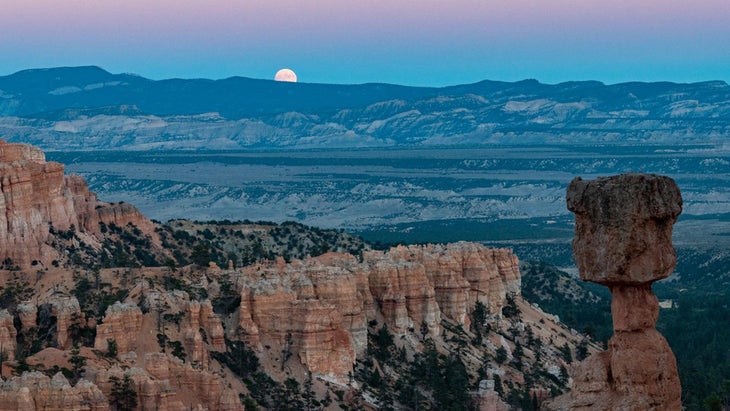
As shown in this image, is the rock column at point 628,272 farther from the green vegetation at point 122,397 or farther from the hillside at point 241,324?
the green vegetation at point 122,397

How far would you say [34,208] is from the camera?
8262 cm

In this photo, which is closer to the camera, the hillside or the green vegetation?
the green vegetation

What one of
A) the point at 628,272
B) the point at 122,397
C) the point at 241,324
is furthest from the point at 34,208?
the point at 628,272

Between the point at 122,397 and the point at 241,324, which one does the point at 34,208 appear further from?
the point at 122,397

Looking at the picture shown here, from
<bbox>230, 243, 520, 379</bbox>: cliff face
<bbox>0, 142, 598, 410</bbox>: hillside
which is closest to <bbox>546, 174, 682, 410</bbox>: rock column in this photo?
<bbox>0, 142, 598, 410</bbox>: hillside

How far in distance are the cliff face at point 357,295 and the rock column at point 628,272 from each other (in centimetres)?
4325

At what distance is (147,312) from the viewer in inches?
2434

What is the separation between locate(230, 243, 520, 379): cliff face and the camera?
66.2 m

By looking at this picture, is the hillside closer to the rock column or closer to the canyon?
the canyon

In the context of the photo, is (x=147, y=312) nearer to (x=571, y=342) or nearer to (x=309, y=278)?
(x=309, y=278)

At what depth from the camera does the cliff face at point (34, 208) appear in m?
79.4

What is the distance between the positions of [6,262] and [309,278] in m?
16.9

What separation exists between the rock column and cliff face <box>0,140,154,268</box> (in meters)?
58.3

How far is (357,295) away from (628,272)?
50746 millimetres
